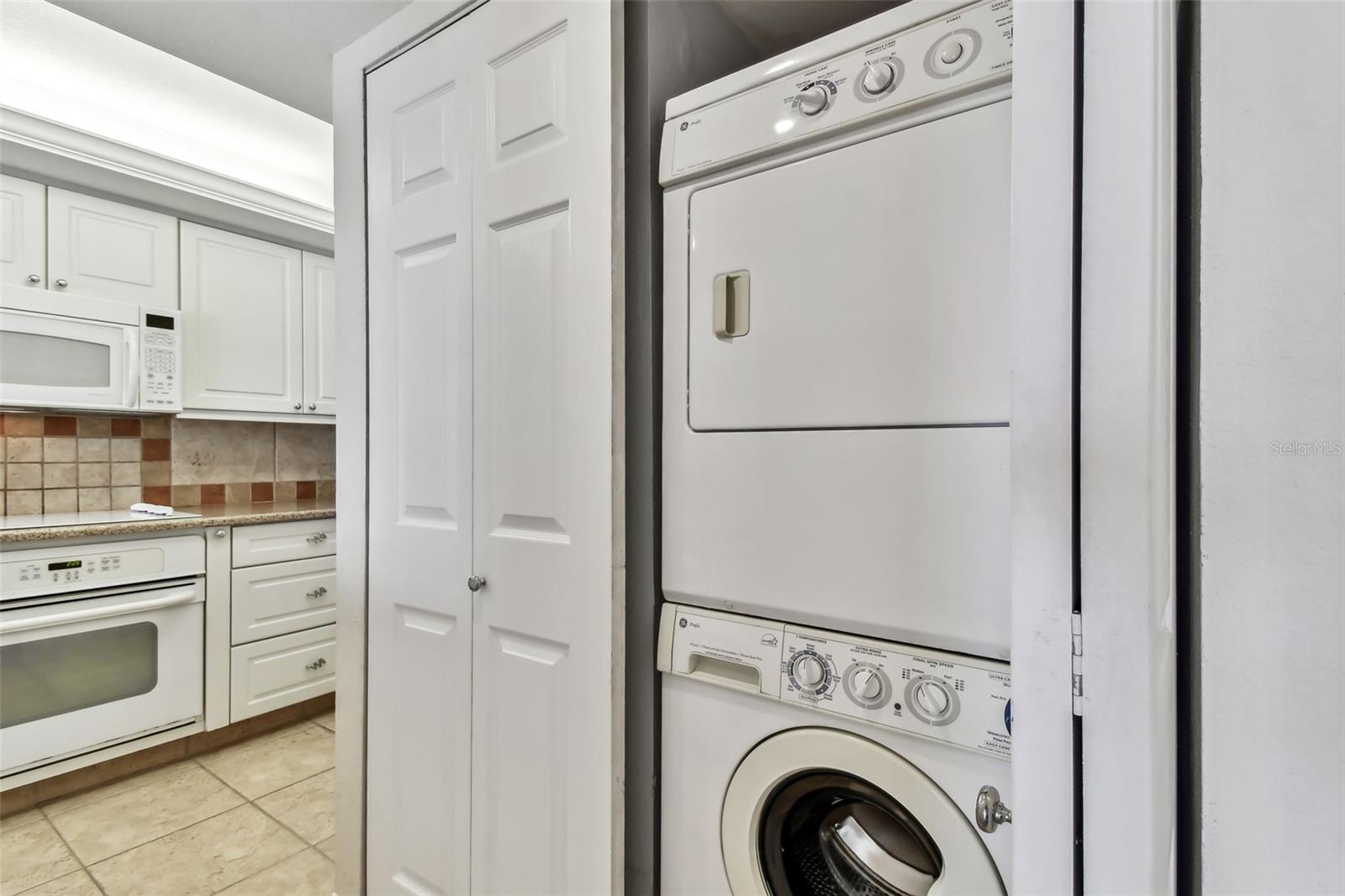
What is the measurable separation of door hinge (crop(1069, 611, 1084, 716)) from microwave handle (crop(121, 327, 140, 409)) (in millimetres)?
3219

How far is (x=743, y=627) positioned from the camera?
1050 mm

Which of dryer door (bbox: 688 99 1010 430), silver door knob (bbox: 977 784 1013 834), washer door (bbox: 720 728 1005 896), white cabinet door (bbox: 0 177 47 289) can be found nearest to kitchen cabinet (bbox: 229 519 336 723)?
white cabinet door (bbox: 0 177 47 289)

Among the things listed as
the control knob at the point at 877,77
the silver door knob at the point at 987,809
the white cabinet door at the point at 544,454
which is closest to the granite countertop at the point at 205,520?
the white cabinet door at the point at 544,454

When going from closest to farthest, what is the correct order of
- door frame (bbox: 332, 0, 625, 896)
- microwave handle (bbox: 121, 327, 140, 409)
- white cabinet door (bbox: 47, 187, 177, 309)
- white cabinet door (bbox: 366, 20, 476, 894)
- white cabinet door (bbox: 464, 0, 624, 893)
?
white cabinet door (bbox: 464, 0, 624, 893) < white cabinet door (bbox: 366, 20, 476, 894) < door frame (bbox: 332, 0, 625, 896) < white cabinet door (bbox: 47, 187, 177, 309) < microwave handle (bbox: 121, 327, 140, 409)

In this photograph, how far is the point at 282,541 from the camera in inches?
110

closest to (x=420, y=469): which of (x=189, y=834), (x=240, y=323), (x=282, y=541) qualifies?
(x=189, y=834)

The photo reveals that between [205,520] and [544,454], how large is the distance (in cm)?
206

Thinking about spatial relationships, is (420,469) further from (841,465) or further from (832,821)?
(832,821)

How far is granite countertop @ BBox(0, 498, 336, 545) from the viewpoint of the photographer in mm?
2133

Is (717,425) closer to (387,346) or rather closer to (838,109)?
(838,109)

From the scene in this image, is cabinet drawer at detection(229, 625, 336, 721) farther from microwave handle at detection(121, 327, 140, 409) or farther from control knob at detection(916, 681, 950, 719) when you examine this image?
control knob at detection(916, 681, 950, 719)

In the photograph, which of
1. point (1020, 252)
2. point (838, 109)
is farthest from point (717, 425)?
point (1020, 252)

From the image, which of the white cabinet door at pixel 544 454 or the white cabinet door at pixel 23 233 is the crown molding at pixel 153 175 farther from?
the white cabinet door at pixel 544 454

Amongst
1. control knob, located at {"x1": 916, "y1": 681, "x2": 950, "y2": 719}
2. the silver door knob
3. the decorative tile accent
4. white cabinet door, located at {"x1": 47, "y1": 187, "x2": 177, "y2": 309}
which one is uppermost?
white cabinet door, located at {"x1": 47, "y1": 187, "x2": 177, "y2": 309}
